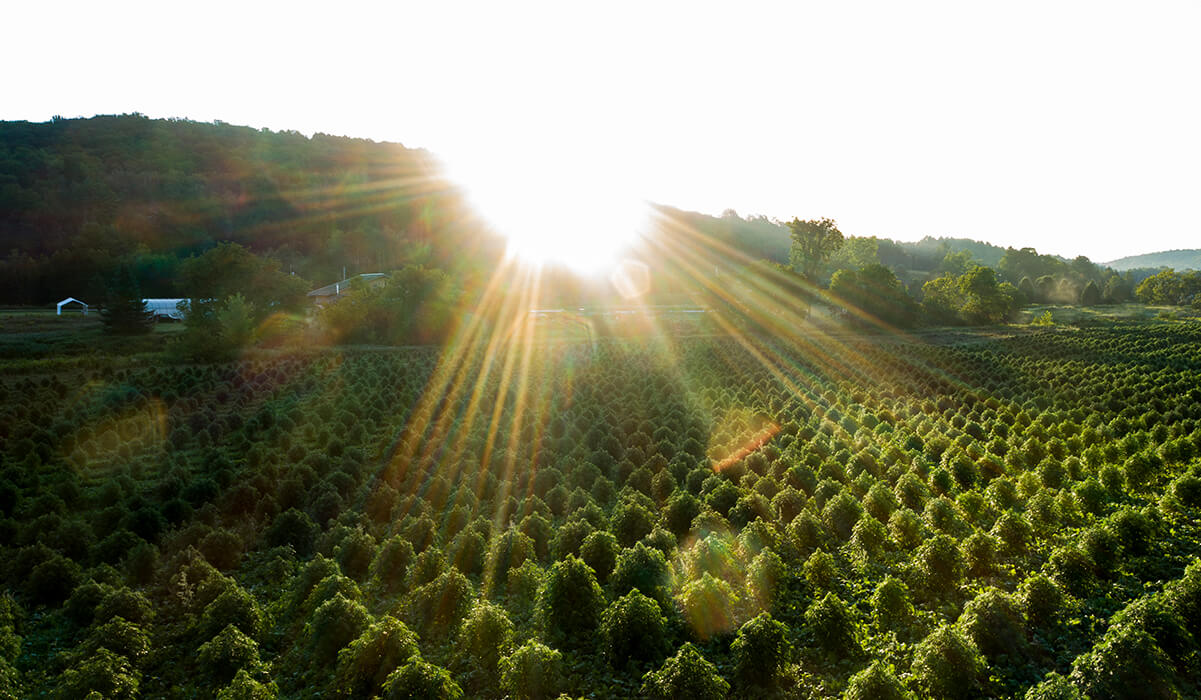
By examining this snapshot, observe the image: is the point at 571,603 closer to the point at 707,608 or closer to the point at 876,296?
the point at 707,608

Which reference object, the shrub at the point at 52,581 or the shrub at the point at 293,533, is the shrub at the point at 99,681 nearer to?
the shrub at the point at 52,581

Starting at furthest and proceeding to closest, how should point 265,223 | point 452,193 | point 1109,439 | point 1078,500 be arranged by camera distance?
point 452,193 → point 265,223 → point 1109,439 → point 1078,500

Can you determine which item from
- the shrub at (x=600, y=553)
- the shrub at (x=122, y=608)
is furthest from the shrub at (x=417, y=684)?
the shrub at (x=122, y=608)

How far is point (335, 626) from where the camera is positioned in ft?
33.5

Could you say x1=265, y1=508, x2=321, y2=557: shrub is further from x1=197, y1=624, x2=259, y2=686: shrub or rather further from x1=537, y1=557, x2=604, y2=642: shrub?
x1=537, y1=557, x2=604, y2=642: shrub

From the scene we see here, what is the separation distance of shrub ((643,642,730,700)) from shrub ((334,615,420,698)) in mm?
3803

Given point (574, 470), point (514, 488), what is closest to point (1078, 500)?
point (574, 470)

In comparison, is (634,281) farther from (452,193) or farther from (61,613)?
(61,613)

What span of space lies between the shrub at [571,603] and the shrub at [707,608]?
5.56ft

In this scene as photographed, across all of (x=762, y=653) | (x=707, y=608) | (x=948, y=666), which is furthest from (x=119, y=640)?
(x=948, y=666)

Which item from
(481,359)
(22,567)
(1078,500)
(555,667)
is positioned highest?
(1078,500)

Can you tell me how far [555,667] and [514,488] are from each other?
1033cm

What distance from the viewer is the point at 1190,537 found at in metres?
13.6

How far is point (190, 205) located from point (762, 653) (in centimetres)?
14094
